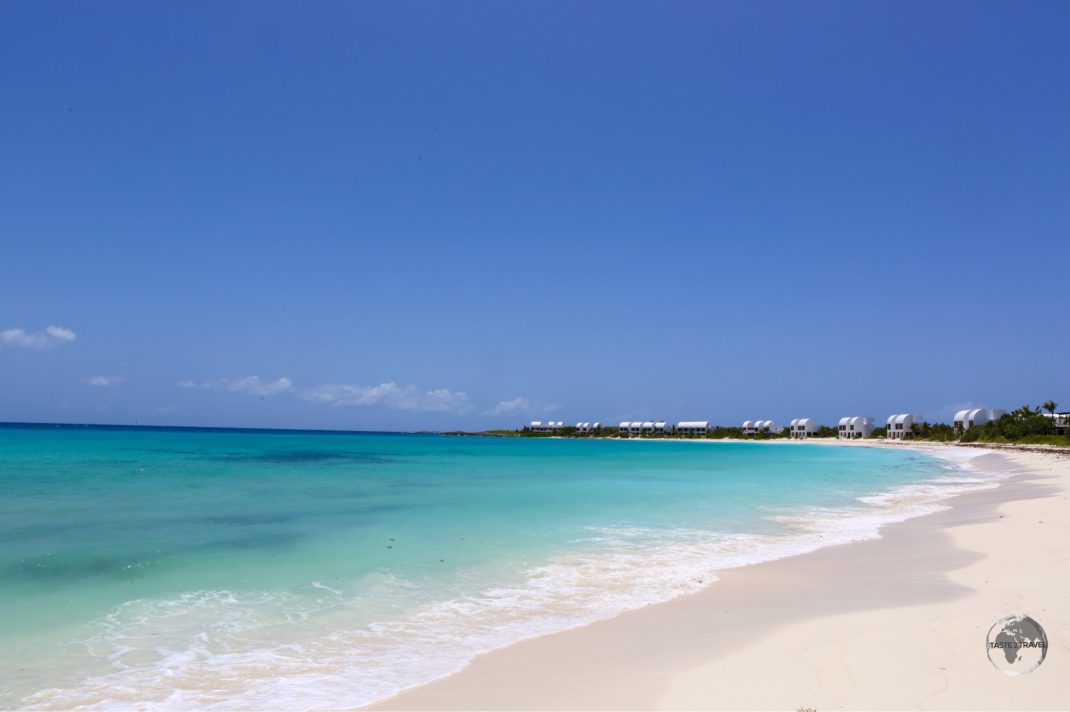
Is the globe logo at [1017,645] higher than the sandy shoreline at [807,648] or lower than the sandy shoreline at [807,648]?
Answer: higher

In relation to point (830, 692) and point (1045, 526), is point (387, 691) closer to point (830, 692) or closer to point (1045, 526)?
point (830, 692)

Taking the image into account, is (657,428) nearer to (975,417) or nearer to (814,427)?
(814,427)

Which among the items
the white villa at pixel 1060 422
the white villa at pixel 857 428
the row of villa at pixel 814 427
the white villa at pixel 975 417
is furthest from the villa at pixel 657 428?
the white villa at pixel 1060 422

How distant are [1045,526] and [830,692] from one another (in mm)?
12889

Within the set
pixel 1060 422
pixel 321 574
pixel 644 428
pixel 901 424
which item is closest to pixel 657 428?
pixel 644 428

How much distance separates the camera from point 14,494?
20.5m

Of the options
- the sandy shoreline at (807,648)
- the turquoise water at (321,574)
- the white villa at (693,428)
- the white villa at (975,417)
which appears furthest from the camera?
the white villa at (693,428)

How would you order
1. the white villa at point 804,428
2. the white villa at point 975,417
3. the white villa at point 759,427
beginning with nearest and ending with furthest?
the white villa at point 975,417
the white villa at point 804,428
the white villa at point 759,427

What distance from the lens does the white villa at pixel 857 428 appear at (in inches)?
5586

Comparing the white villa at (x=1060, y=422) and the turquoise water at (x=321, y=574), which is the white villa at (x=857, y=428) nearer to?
the white villa at (x=1060, y=422)

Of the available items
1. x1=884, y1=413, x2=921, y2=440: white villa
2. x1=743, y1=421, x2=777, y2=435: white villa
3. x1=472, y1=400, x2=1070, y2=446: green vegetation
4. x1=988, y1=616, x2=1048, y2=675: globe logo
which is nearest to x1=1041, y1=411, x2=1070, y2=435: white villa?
x1=472, y1=400, x2=1070, y2=446: green vegetation

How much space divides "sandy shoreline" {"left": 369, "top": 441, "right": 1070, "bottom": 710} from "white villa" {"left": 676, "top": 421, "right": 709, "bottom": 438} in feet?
572

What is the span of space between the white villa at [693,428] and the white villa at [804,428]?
2831cm

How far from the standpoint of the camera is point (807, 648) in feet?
21.0
